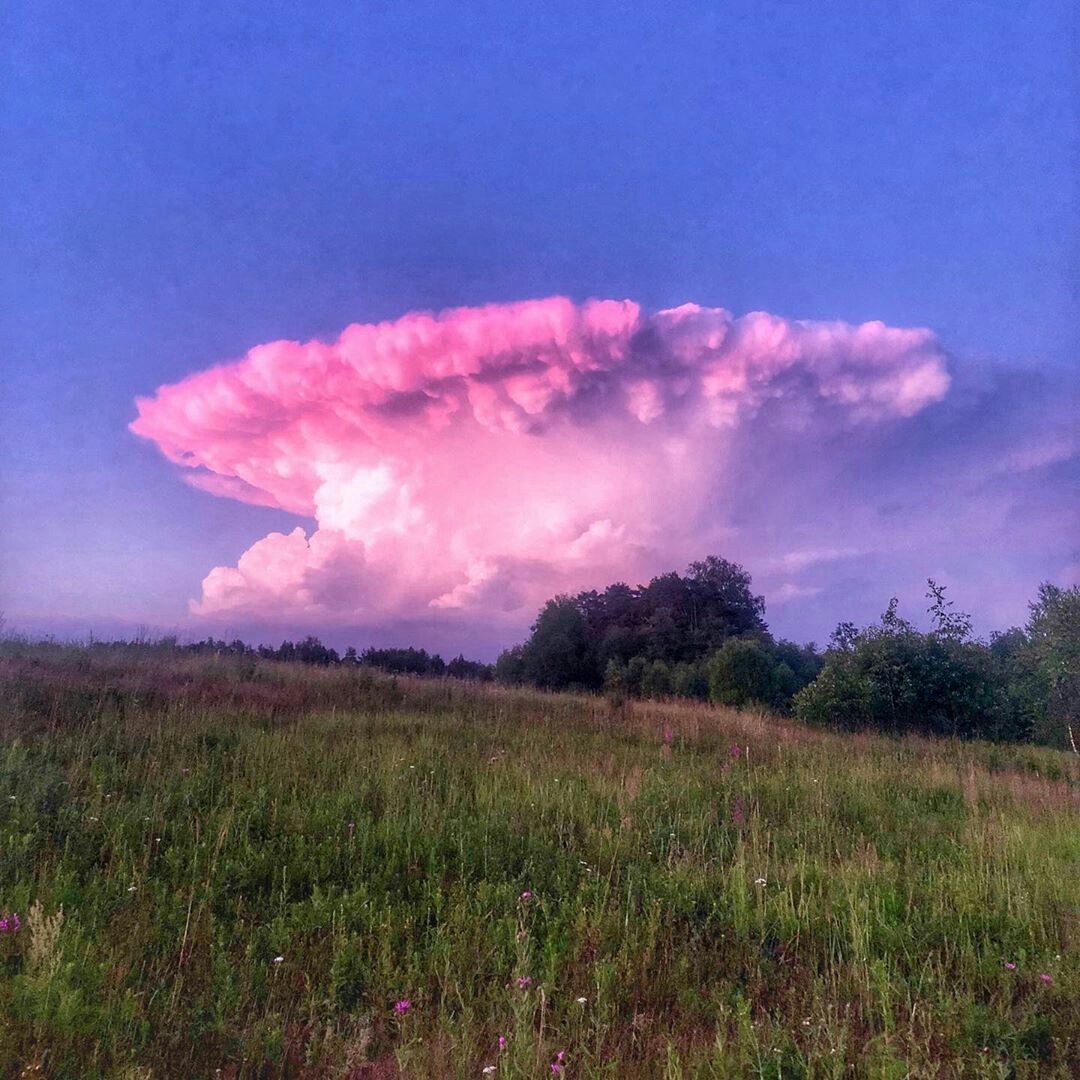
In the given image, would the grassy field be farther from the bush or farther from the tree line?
the bush

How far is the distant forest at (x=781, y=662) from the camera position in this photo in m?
20.5

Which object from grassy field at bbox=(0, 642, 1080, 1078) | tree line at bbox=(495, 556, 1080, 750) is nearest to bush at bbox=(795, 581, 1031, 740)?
tree line at bbox=(495, 556, 1080, 750)

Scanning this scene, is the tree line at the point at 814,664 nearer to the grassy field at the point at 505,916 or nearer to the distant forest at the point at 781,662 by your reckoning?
the distant forest at the point at 781,662

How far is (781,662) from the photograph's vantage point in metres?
30.3

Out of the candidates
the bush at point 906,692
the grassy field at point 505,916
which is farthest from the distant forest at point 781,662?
the grassy field at point 505,916

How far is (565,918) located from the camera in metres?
4.67

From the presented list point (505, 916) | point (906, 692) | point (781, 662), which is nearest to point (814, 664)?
point (781, 662)

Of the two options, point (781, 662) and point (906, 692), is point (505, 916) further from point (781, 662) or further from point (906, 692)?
point (781, 662)

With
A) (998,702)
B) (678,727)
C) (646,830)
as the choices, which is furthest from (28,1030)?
(998,702)

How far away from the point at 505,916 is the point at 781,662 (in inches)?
1101

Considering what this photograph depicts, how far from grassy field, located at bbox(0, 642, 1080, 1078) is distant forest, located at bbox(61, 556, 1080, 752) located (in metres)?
6.45

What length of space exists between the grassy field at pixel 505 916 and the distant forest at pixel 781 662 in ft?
21.2

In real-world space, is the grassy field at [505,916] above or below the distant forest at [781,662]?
below

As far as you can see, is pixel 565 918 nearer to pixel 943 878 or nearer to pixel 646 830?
pixel 646 830
